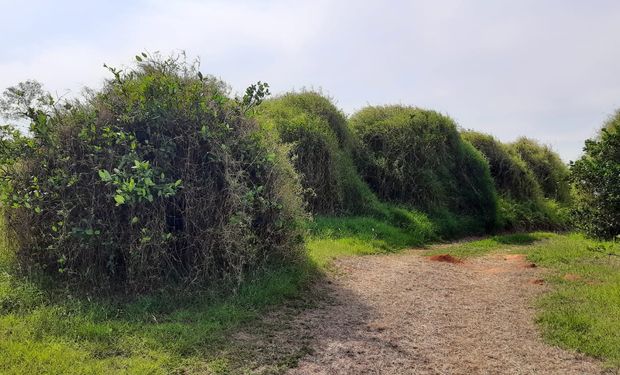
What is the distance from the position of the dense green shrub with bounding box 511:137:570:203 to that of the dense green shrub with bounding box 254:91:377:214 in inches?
514

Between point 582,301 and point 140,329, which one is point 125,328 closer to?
point 140,329

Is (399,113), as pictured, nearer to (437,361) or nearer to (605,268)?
(605,268)

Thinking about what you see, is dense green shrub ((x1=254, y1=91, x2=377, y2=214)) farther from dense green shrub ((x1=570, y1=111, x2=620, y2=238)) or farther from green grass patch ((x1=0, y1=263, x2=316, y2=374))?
green grass patch ((x1=0, y1=263, x2=316, y2=374))

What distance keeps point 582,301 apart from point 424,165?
35.9ft

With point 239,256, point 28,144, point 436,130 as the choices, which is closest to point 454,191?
point 436,130

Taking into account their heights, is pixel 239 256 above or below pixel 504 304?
above

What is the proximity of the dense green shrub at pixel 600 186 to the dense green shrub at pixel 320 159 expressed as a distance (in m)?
5.34

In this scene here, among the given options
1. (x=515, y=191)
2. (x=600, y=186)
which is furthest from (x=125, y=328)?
(x=515, y=191)

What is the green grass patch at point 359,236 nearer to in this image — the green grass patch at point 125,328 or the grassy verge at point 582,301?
the green grass patch at point 125,328

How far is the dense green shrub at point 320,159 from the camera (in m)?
13.3

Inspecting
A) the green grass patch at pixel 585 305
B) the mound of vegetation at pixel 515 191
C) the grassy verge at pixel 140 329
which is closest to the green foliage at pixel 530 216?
the mound of vegetation at pixel 515 191

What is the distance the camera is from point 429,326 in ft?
17.9

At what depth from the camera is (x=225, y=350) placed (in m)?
4.51

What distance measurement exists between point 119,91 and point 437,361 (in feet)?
16.4
